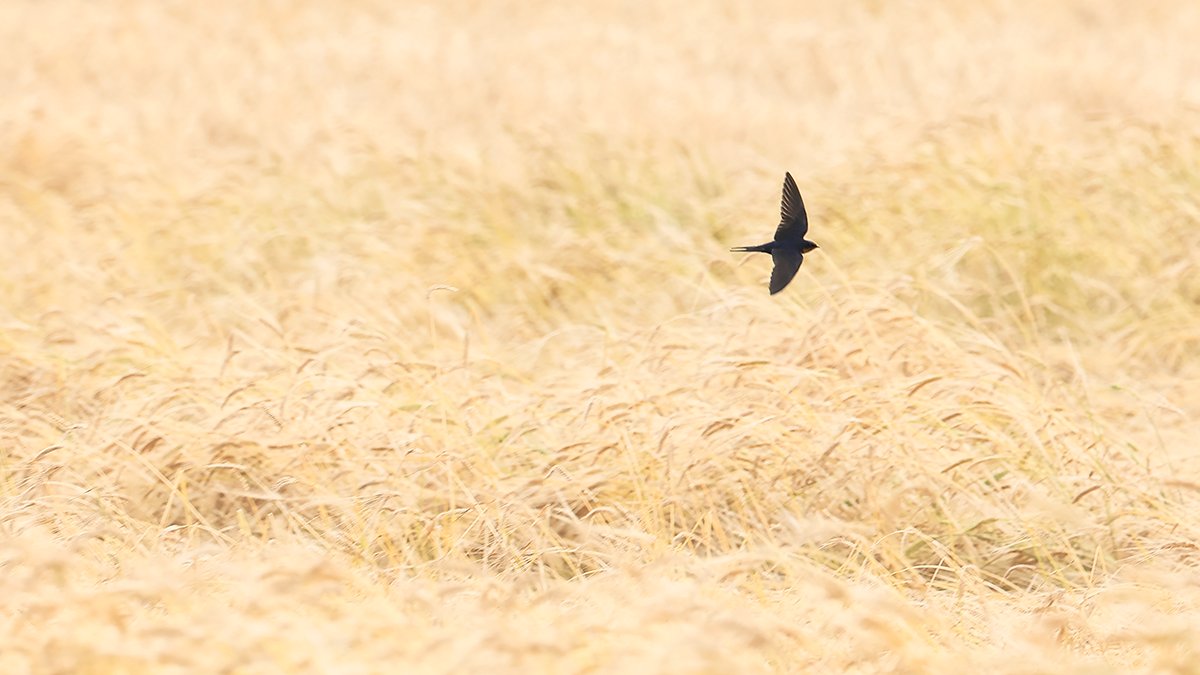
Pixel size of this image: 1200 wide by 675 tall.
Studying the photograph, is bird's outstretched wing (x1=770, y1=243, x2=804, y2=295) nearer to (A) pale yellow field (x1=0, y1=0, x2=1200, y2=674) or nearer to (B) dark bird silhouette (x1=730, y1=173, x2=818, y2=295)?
(B) dark bird silhouette (x1=730, y1=173, x2=818, y2=295)

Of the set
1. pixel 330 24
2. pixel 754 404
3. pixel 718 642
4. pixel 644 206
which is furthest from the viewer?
pixel 330 24

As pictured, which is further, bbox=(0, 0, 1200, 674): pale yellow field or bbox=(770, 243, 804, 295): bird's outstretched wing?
bbox=(770, 243, 804, 295): bird's outstretched wing

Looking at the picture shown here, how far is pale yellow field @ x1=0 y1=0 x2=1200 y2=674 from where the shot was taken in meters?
2.39

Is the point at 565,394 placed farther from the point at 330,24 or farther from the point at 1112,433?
the point at 330,24

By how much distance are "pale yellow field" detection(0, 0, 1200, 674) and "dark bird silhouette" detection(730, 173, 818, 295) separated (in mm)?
463

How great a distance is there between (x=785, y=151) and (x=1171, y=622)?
5.30 m

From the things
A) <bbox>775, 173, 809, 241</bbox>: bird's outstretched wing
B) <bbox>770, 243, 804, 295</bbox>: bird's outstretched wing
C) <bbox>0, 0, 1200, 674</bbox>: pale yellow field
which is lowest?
<bbox>0, 0, 1200, 674</bbox>: pale yellow field

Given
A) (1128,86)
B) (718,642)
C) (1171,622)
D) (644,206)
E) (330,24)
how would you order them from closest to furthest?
(718,642) → (1171,622) → (644,206) → (1128,86) → (330,24)

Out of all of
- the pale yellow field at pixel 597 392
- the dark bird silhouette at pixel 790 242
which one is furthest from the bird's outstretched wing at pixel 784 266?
the pale yellow field at pixel 597 392

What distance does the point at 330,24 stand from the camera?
43.0ft

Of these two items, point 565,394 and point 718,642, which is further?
point 565,394

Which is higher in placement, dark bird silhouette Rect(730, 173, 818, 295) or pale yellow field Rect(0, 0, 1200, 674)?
dark bird silhouette Rect(730, 173, 818, 295)

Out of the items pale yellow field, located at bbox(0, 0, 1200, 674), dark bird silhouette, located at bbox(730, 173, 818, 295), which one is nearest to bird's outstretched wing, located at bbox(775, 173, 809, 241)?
dark bird silhouette, located at bbox(730, 173, 818, 295)

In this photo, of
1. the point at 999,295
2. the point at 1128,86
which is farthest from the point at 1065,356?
the point at 1128,86
